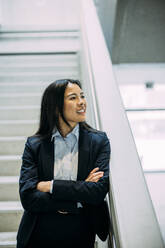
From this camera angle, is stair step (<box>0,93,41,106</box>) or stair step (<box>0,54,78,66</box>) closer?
stair step (<box>0,93,41,106</box>)

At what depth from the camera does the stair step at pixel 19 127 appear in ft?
8.71

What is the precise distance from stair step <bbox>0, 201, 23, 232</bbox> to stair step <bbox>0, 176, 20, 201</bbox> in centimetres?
14

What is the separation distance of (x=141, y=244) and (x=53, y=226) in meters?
0.53

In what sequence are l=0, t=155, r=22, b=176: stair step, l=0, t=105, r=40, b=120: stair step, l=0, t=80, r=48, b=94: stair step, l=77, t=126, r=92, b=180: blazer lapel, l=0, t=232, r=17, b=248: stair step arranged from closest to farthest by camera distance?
l=77, t=126, r=92, b=180: blazer lapel
l=0, t=232, r=17, b=248: stair step
l=0, t=155, r=22, b=176: stair step
l=0, t=105, r=40, b=120: stair step
l=0, t=80, r=48, b=94: stair step

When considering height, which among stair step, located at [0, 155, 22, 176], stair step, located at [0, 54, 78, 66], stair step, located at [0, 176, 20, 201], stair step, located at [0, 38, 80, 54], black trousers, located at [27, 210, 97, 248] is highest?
stair step, located at [0, 38, 80, 54]

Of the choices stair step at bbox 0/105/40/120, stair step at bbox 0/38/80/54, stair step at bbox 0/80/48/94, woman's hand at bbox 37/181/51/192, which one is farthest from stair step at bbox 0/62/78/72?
woman's hand at bbox 37/181/51/192

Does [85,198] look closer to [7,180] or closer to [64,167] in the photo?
[64,167]

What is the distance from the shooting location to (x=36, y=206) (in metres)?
1.08

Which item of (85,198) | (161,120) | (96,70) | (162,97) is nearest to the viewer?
(85,198)

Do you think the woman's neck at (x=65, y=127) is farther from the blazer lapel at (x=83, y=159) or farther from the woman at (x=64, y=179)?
the blazer lapel at (x=83, y=159)

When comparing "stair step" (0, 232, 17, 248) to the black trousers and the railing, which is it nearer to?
the black trousers

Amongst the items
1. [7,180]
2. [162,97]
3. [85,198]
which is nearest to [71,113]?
[85,198]

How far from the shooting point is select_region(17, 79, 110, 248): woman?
1.08 m

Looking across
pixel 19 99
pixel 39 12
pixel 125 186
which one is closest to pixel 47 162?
pixel 125 186
